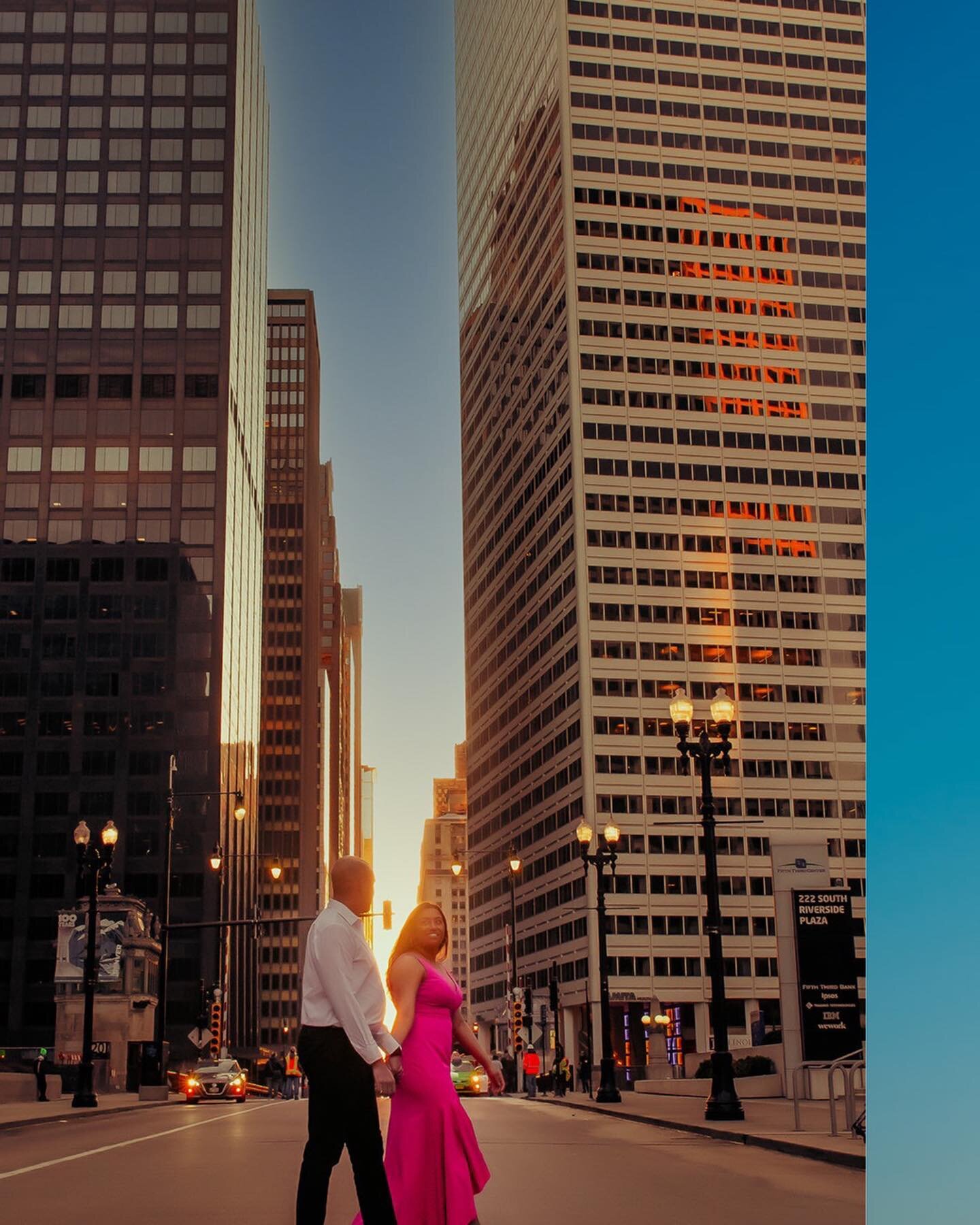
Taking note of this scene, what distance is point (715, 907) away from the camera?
1063 inches

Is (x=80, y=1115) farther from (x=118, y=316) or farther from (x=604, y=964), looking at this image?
(x=118, y=316)

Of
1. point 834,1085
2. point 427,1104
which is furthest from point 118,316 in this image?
point 427,1104

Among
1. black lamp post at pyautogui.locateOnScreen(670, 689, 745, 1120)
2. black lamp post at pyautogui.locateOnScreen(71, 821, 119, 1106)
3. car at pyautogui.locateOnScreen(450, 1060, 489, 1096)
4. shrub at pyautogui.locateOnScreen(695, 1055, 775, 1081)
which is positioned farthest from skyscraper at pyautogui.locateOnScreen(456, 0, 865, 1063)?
black lamp post at pyautogui.locateOnScreen(670, 689, 745, 1120)

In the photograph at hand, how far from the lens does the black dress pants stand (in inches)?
293

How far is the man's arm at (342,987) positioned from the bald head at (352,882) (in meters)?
0.22

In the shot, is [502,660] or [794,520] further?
[502,660]

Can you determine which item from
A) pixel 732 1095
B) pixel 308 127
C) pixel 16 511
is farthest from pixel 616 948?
pixel 308 127

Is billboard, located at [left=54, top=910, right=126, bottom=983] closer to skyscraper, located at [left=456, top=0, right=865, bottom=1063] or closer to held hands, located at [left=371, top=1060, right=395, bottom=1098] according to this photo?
skyscraper, located at [left=456, top=0, right=865, bottom=1063]

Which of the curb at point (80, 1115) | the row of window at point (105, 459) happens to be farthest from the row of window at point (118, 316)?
the curb at point (80, 1115)

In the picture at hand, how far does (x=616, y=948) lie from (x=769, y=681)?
24.2 m

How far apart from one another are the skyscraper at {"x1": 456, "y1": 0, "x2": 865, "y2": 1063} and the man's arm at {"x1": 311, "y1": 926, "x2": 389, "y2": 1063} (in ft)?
318

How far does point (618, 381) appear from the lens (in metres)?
116

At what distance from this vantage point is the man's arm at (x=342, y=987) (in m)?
7.39

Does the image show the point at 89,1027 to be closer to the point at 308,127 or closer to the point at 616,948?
the point at 308,127
